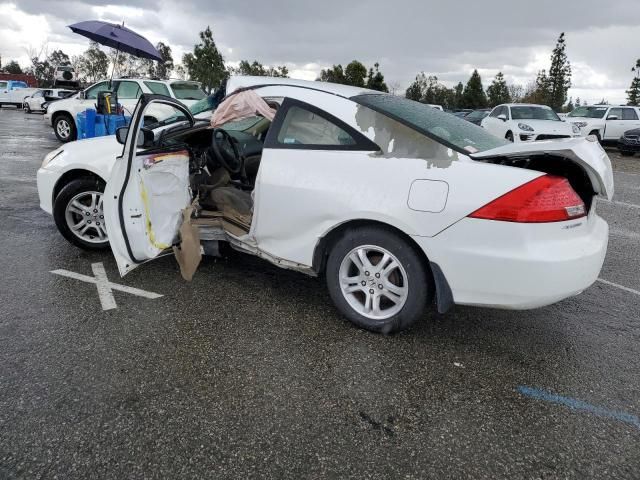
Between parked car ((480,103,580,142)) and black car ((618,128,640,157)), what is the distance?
115 inches

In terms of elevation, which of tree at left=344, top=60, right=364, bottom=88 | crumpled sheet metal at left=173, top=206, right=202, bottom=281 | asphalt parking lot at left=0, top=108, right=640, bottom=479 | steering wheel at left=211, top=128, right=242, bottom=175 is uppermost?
tree at left=344, top=60, right=364, bottom=88

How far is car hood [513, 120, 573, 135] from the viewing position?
A: 1384 centimetres

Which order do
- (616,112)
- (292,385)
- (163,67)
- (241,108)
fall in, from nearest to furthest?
(292,385) → (241,108) → (616,112) → (163,67)

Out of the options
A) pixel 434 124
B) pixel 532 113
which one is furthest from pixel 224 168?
pixel 532 113

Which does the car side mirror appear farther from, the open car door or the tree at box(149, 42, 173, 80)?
the tree at box(149, 42, 173, 80)

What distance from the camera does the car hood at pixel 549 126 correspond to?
13836mm

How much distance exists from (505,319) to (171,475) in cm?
→ 251

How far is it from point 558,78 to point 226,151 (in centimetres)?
5715

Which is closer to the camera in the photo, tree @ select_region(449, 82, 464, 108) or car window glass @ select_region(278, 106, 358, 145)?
car window glass @ select_region(278, 106, 358, 145)

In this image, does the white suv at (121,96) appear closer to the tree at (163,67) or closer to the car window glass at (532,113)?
the car window glass at (532,113)

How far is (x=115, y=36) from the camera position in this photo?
9.82 m

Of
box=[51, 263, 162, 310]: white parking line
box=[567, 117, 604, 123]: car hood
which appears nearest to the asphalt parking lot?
box=[51, 263, 162, 310]: white parking line

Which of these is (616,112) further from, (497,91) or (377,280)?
(497,91)

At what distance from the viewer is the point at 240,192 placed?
13.6ft
